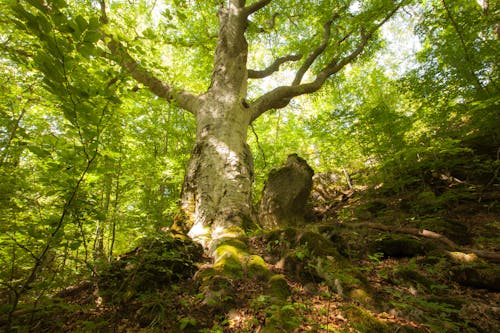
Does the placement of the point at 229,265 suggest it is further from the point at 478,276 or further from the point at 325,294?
the point at 478,276

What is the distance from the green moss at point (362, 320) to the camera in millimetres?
1723

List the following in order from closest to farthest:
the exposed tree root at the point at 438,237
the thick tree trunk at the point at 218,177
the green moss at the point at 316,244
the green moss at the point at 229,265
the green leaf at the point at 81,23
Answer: the green leaf at the point at 81,23, the green moss at the point at 229,265, the green moss at the point at 316,244, the exposed tree root at the point at 438,237, the thick tree trunk at the point at 218,177

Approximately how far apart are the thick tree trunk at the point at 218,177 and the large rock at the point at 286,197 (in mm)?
1493

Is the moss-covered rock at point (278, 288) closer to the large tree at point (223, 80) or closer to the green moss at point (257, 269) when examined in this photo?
the green moss at point (257, 269)

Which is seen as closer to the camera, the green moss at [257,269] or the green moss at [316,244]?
the green moss at [257,269]

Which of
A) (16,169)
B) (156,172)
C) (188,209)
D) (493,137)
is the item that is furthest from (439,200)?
(16,169)

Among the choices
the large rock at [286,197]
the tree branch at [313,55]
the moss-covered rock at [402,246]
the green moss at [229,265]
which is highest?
the tree branch at [313,55]

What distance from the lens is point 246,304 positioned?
2107 millimetres

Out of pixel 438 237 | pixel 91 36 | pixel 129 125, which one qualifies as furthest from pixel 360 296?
pixel 129 125

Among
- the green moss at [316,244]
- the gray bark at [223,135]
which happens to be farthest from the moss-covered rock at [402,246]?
the gray bark at [223,135]

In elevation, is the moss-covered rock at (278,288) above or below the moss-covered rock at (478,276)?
above

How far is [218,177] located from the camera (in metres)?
4.12

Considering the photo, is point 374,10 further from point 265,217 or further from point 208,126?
point 265,217

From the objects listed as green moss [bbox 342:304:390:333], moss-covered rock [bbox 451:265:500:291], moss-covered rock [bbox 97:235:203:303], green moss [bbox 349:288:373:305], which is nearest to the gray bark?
moss-covered rock [bbox 97:235:203:303]
